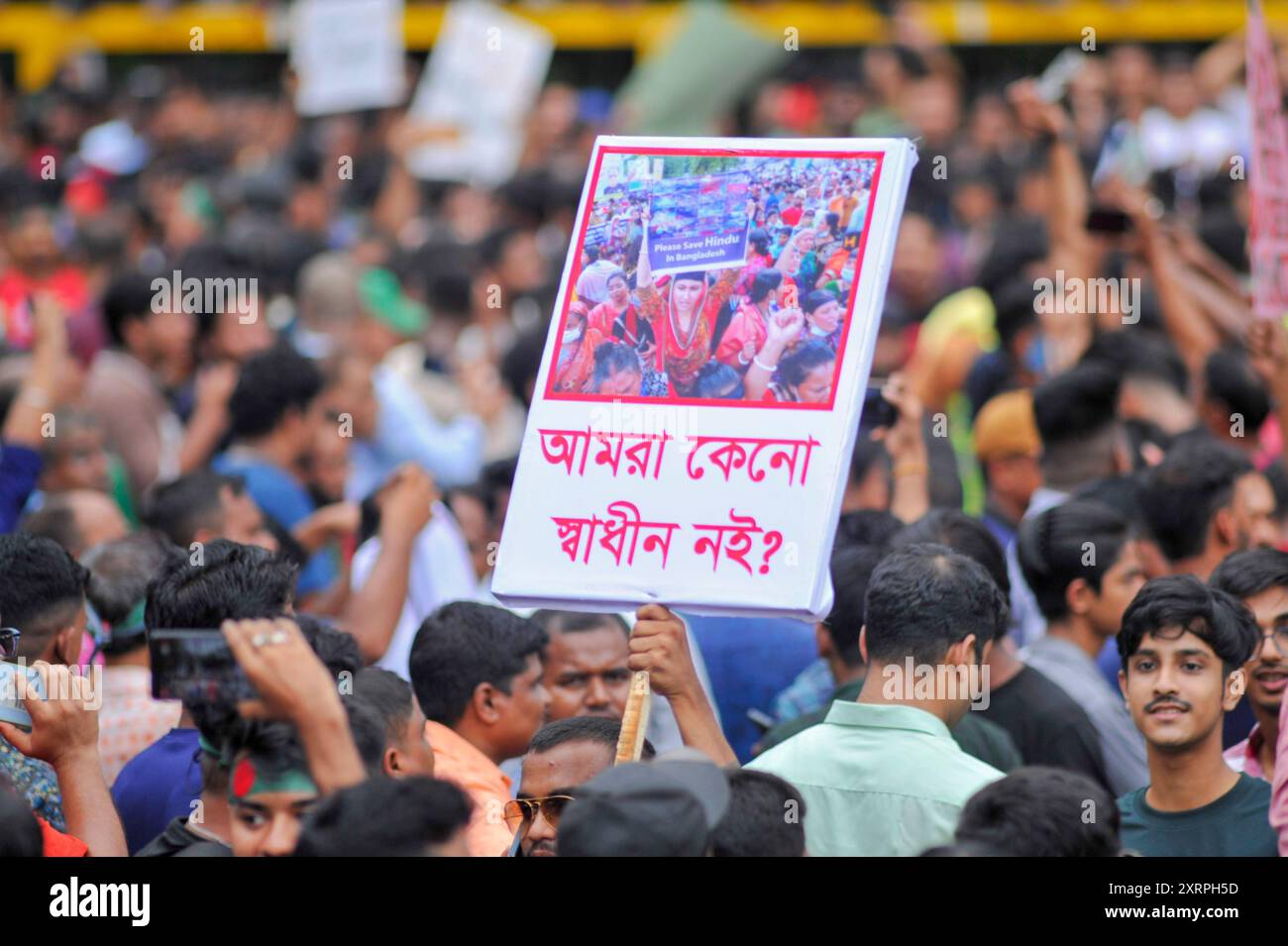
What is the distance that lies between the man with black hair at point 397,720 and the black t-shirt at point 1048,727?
157cm

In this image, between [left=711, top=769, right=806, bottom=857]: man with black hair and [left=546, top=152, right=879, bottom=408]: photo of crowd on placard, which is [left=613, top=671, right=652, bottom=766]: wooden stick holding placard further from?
[left=546, top=152, right=879, bottom=408]: photo of crowd on placard

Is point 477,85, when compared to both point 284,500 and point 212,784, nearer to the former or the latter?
point 284,500

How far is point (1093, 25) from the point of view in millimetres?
15914

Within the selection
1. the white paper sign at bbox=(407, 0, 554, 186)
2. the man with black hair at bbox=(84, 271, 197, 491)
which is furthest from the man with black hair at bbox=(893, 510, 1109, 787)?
the white paper sign at bbox=(407, 0, 554, 186)

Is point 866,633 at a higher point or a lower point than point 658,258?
lower

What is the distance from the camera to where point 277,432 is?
22.4 ft

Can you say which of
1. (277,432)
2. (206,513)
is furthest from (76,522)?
(277,432)

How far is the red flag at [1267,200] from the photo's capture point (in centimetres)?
548

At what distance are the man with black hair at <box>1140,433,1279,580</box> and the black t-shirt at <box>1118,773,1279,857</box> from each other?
1622 millimetres

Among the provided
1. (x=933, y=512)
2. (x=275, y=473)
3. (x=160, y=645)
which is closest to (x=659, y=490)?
(x=160, y=645)

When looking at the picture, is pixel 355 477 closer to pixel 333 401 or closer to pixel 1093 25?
pixel 333 401

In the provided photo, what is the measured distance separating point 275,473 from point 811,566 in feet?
11.4

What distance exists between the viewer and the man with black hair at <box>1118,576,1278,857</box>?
12.7 feet

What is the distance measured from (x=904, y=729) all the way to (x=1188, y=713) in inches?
25.2
